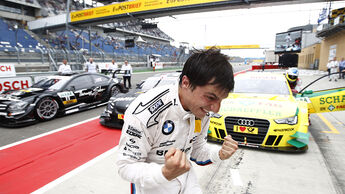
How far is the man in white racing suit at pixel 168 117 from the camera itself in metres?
0.96

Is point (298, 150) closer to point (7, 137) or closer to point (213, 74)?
point (213, 74)

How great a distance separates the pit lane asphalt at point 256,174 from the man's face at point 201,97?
4.70 ft

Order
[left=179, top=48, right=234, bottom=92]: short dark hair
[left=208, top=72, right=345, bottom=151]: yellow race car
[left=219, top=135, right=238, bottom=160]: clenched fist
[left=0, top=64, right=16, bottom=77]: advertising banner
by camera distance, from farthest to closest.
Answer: [left=0, top=64, right=16, bottom=77]: advertising banner < [left=208, top=72, right=345, bottom=151]: yellow race car < [left=219, top=135, right=238, bottom=160]: clenched fist < [left=179, top=48, right=234, bottom=92]: short dark hair

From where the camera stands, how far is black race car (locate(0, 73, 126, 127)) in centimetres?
473

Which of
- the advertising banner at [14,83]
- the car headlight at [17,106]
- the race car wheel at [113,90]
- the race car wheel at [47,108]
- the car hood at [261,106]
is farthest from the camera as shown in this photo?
the advertising banner at [14,83]

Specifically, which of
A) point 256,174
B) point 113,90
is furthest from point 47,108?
point 256,174

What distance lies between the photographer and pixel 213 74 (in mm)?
950

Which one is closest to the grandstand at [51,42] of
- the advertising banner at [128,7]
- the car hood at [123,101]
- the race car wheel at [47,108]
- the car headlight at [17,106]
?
the advertising banner at [128,7]

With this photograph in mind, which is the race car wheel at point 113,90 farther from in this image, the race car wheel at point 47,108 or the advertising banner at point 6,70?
the advertising banner at point 6,70

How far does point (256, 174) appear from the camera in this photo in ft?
8.70

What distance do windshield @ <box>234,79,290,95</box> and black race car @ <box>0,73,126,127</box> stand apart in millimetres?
4605

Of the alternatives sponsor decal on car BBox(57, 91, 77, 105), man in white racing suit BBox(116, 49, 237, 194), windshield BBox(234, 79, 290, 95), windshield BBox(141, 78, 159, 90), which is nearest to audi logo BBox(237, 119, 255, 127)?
windshield BBox(234, 79, 290, 95)

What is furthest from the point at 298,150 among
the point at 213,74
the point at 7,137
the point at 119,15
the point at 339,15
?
the point at 339,15

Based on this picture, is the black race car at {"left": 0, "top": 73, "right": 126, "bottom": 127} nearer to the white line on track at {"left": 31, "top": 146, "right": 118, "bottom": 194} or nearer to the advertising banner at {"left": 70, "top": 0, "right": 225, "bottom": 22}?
the white line on track at {"left": 31, "top": 146, "right": 118, "bottom": 194}
